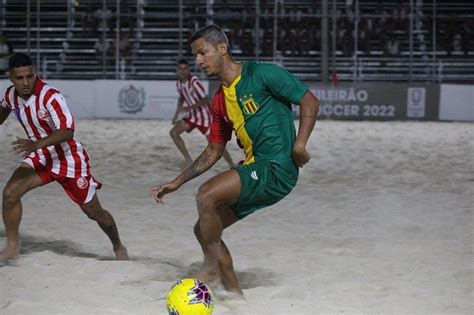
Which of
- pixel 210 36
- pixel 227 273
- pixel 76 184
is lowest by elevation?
pixel 227 273

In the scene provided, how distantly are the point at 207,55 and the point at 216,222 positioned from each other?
1.00 meters

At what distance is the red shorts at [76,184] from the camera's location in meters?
6.14

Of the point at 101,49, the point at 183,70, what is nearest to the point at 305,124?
the point at 183,70

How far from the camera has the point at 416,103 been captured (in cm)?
2009

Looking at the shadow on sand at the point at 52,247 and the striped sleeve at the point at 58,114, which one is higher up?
the striped sleeve at the point at 58,114

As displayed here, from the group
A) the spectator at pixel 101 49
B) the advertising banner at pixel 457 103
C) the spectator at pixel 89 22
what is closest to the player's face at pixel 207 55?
the advertising banner at pixel 457 103

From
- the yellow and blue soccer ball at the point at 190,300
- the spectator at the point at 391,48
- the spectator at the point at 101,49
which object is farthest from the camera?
the spectator at the point at 391,48

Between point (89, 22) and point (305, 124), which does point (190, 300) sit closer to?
point (305, 124)

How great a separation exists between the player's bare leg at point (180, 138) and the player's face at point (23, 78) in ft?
19.6

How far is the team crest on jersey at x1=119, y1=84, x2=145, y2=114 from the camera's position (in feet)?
65.0

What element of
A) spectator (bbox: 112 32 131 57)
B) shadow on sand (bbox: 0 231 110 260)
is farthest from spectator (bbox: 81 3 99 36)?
shadow on sand (bbox: 0 231 110 260)

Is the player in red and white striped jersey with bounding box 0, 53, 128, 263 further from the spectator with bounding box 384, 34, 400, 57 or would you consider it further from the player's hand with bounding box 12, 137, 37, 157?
the spectator with bounding box 384, 34, 400, 57

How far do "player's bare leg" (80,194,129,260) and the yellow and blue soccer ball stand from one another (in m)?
2.28

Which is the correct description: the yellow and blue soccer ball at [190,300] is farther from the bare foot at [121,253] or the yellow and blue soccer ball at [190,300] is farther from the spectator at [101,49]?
the spectator at [101,49]
